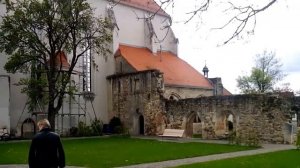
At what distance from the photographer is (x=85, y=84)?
40.1 metres

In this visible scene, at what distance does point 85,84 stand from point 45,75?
7.02m

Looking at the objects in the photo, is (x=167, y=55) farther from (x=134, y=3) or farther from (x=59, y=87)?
(x=59, y=87)

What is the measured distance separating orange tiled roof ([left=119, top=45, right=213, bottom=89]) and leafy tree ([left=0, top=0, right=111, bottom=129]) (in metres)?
9.05

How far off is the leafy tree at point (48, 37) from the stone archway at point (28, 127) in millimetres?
3182

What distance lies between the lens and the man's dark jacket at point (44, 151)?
8.68 metres

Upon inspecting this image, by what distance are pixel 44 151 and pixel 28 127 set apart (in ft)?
90.9

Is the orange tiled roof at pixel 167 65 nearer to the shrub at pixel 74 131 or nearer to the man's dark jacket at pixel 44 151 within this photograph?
the shrub at pixel 74 131

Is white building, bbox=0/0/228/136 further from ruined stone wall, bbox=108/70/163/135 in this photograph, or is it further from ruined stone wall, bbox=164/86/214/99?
ruined stone wall, bbox=108/70/163/135

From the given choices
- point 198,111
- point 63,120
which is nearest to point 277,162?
point 198,111

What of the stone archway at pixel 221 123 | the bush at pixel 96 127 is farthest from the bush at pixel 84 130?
the stone archway at pixel 221 123

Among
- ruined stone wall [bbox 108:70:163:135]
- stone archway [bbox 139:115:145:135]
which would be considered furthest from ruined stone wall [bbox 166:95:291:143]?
stone archway [bbox 139:115:145:135]

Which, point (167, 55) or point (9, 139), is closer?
point (9, 139)

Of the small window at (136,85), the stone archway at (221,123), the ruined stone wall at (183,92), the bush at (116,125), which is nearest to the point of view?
the stone archway at (221,123)

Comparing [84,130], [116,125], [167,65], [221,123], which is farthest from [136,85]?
[221,123]
